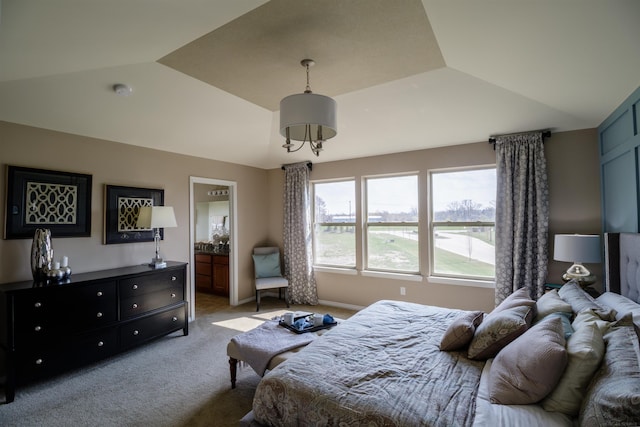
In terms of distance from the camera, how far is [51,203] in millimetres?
3109

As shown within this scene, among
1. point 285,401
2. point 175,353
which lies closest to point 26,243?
point 175,353

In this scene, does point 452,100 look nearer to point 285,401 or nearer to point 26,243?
point 285,401

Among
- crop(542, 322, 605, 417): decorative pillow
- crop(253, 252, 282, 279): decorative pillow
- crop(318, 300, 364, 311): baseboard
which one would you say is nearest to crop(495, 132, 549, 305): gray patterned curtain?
crop(318, 300, 364, 311): baseboard

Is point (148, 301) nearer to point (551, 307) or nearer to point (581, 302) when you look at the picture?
point (551, 307)

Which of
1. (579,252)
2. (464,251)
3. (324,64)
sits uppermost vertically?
(324,64)

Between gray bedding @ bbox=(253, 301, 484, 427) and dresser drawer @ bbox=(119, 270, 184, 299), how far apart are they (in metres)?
2.29

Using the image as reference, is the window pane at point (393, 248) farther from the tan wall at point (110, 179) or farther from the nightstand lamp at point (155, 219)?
the nightstand lamp at point (155, 219)

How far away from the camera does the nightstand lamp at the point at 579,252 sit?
2814mm

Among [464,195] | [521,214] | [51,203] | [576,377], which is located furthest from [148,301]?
[521,214]

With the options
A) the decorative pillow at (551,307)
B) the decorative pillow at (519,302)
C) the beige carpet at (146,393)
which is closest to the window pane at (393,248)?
the decorative pillow at (519,302)

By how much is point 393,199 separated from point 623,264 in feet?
8.92

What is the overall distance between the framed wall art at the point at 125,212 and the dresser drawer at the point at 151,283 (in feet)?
2.11

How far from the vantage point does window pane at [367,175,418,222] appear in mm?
4520

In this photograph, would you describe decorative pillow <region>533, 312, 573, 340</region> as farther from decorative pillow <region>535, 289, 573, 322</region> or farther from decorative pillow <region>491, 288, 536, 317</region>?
decorative pillow <region>491, 288, 536, 317</region>
